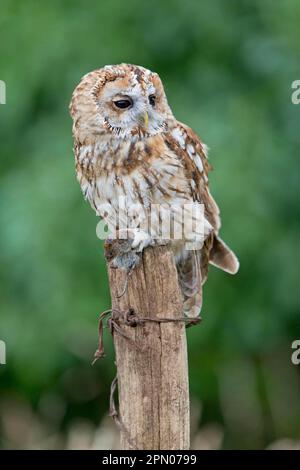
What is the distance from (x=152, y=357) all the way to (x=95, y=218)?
1634mm

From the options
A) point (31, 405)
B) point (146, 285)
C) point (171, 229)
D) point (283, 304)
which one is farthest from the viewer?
point (31, 405)

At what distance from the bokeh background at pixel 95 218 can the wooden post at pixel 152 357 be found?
1581 mm

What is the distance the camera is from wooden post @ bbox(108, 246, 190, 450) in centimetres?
306

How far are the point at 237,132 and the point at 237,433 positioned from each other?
1.72 metres

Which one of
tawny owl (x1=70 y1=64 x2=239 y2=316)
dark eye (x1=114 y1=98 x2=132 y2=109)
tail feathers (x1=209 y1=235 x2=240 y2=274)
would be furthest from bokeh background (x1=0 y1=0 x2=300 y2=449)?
dark eye (x1=114 y1=98 x2=132 y2=109)

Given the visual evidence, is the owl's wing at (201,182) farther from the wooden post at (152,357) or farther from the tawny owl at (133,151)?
the wooden post at (152,357)

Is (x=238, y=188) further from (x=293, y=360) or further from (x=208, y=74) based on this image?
(x=293, y=360)

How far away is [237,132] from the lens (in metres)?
4.82

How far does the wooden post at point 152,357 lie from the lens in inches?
121

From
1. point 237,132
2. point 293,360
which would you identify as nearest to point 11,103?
point 237,132

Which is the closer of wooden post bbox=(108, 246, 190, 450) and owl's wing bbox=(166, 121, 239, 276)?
wooden post bbox=(108, 246, 190, 450)

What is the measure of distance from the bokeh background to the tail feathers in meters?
0.50

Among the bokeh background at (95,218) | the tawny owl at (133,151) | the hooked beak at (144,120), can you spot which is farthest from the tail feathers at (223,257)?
the hooked beak at (144,120)

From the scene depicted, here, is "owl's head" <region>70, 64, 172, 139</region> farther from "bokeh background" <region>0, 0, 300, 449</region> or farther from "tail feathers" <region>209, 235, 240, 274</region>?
"bokeh background" <region>0, 0, 300, 449</region>
